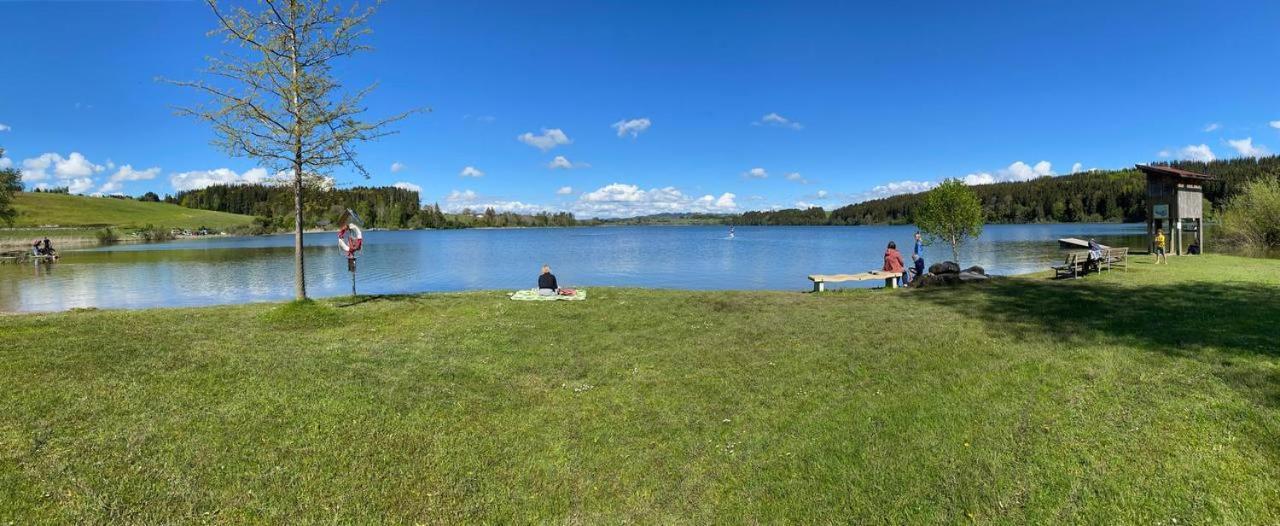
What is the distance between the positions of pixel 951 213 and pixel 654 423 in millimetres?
30479

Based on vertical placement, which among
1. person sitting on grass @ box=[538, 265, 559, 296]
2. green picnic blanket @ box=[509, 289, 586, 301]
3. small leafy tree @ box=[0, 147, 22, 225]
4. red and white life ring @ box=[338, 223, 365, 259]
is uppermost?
small leafy tree @ box=[0, 147, 22, 225]

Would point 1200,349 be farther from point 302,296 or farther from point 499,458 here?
point 302,296

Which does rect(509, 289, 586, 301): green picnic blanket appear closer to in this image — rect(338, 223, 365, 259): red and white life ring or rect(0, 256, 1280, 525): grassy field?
rect(0, 256, 1280, 525): grassy field

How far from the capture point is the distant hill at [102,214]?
105375 millimetres

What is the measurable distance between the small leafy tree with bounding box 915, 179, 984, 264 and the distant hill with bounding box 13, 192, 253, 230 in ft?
437

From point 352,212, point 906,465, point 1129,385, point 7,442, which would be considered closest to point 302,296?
point 352,212

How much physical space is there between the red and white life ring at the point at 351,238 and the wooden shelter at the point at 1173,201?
109 ft

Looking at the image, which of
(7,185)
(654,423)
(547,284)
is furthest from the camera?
(7,185)

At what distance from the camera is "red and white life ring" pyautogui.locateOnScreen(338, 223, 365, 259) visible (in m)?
15.3

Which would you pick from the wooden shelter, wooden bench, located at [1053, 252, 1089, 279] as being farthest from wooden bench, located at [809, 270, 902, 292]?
the wooden shelter

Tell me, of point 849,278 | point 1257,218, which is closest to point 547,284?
point 849,278

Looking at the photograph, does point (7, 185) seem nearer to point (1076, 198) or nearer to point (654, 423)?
point (654, 423)

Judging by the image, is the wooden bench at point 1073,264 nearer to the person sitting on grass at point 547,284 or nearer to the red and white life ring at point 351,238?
the person sitting on grass at point 547,284

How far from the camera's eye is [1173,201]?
26547mm
